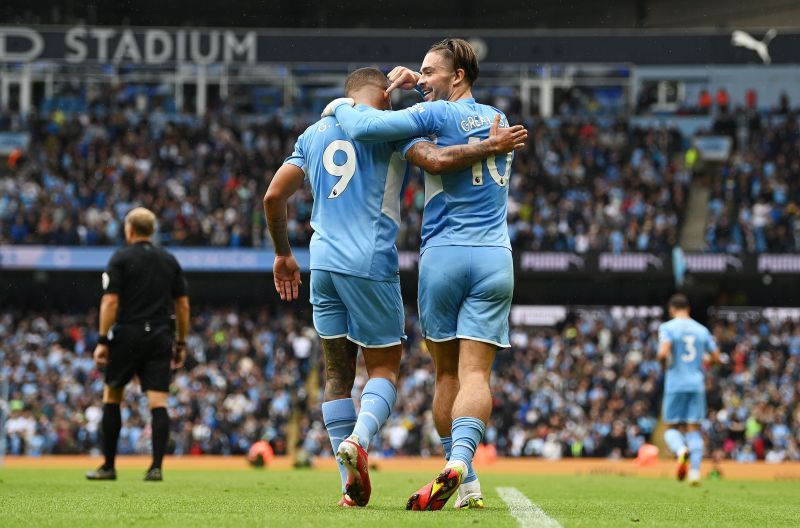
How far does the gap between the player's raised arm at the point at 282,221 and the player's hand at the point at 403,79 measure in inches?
26.7

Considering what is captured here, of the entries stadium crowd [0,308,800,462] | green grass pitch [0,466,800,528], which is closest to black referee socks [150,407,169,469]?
green grass pitch [0,466,800,528]

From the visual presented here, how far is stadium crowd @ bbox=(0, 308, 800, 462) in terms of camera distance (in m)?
24.6

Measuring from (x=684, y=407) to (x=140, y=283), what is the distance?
6948 millimetres

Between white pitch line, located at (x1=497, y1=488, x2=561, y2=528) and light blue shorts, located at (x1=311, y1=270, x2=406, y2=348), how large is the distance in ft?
3.54

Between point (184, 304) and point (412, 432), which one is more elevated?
point (184, 304)

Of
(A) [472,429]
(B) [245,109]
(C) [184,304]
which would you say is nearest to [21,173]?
(B) [245,109]

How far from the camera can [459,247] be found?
19.5 ft

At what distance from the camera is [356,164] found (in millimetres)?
6145

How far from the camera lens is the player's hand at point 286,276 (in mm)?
6316

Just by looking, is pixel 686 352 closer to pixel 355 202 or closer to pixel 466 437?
pixel 355 202

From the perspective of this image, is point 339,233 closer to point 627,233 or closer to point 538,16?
point 627,233

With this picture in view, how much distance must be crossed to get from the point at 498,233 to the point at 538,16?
38288 mm

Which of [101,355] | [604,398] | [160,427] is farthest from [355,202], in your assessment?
[604,398]

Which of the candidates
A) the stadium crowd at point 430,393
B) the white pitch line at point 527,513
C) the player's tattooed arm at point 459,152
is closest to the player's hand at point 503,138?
the player's tattooed arm at point 459,152
